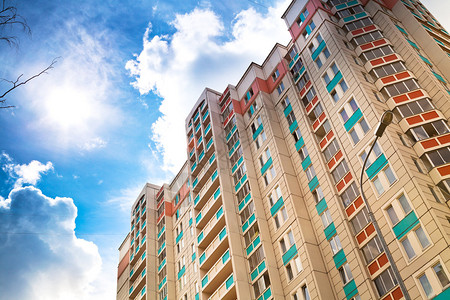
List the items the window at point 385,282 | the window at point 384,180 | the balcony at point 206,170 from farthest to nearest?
the balcony at point 206,170, the window at point 384,180, the window at point 385,282

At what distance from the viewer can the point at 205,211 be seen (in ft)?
152

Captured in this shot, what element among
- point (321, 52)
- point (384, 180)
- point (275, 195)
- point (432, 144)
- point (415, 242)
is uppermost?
point (321, 52)

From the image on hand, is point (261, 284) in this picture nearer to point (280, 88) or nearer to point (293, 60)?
point (280, 88)

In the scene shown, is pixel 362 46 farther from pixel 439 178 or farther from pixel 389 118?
pixel 389 118

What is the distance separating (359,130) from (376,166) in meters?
4.19

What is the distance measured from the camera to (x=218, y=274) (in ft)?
129

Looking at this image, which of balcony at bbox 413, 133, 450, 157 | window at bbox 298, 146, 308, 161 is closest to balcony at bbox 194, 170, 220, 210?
window at bbox 298, 146, 308, 161

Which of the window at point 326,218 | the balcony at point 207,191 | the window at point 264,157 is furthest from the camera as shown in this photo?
the balcony at point 207,191

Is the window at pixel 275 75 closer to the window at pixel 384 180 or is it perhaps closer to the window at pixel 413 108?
the window at pixel 413 108

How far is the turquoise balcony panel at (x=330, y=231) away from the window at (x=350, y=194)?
193 centimetres

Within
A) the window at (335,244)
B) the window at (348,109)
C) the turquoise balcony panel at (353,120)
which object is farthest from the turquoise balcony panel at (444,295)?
the window at (348,109)

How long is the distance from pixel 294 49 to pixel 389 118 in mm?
32795

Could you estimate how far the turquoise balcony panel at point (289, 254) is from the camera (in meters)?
33.9

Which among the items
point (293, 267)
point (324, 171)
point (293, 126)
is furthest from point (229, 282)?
point (293, 126)
